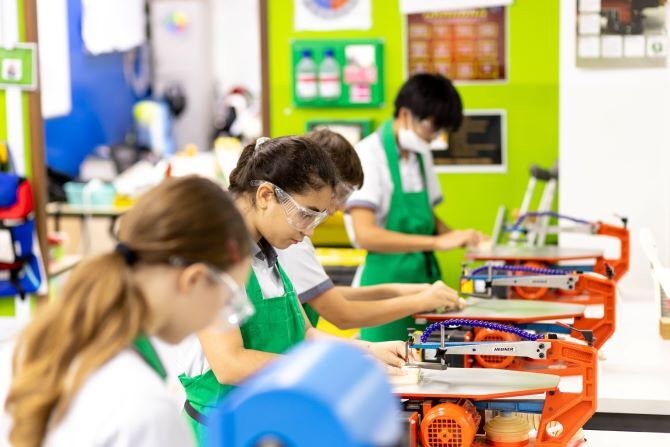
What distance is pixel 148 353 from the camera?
1403mm

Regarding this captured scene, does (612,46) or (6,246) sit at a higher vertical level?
(612,46)

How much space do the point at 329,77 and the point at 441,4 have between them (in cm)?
71

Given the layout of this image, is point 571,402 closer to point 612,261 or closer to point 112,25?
point 612,261

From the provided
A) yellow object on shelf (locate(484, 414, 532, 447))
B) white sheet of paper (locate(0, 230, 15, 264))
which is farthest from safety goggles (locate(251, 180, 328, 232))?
white sheet of paper (locate(0, 230, 15, 264))

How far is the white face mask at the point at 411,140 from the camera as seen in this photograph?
13.1 ft

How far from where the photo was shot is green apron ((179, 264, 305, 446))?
7.43 ft

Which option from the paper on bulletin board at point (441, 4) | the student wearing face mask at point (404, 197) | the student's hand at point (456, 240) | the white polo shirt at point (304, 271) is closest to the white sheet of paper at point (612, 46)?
the paper on bulletin board at point (441, 4)

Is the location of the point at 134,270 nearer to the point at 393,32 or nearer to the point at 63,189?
the point at 393,32

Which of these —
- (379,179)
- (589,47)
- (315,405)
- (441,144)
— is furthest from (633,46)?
(315,405)

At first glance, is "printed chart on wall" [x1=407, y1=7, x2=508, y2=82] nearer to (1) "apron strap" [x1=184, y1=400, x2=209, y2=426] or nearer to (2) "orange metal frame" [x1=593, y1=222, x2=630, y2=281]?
(2) "orange metal frame" [x1=593, y1=222, x2=630, y2=281]

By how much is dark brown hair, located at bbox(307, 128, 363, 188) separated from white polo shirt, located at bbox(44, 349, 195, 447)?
175 cm

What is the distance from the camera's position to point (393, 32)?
18.5 ft

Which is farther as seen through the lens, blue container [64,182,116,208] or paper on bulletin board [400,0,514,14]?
blue container [64,182,116,208]

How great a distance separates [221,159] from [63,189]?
1.38 metres
